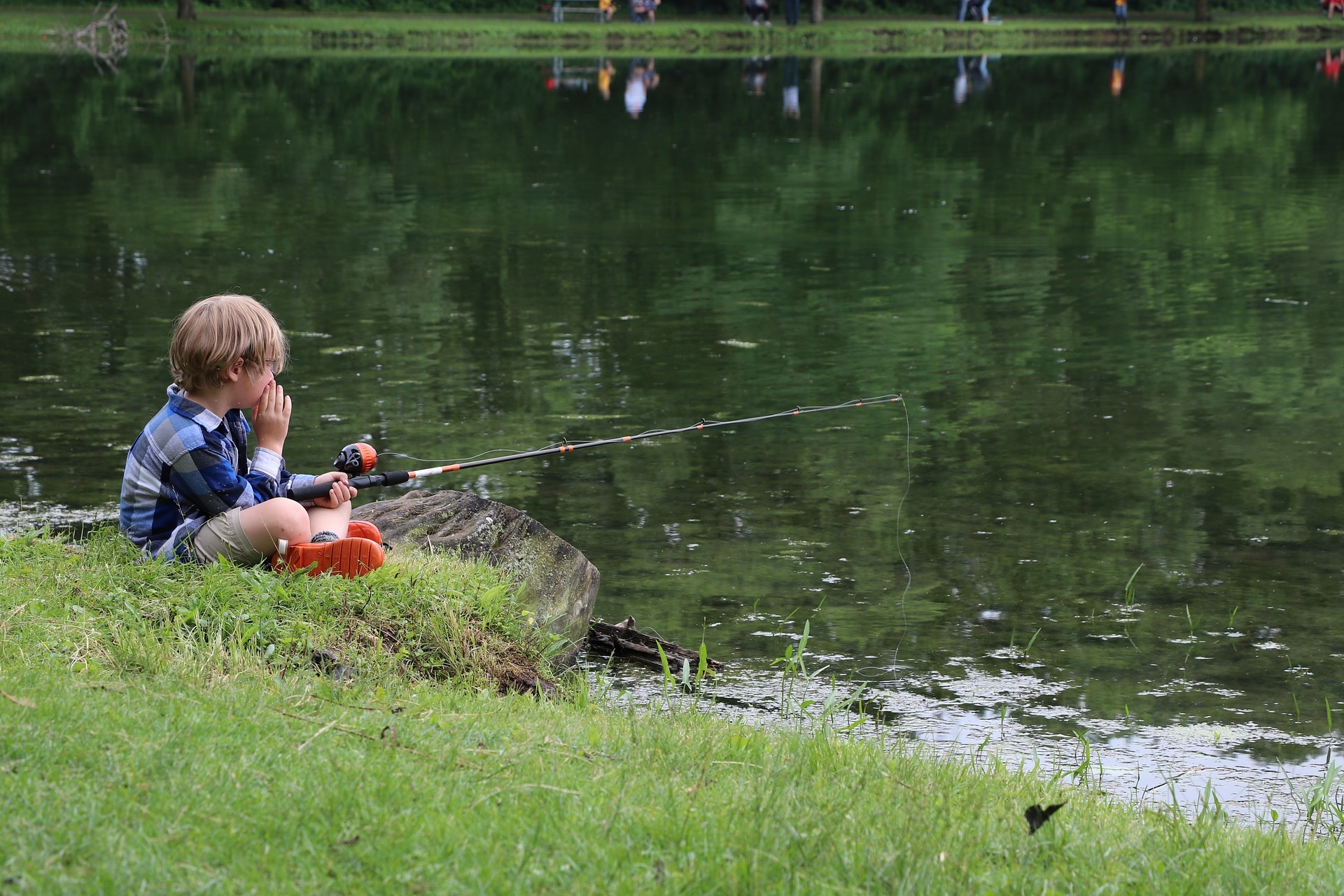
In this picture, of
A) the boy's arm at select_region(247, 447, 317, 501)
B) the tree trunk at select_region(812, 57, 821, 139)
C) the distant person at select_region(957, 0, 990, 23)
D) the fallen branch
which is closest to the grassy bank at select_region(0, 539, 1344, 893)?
the fallen branch

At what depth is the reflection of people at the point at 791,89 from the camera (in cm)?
3047

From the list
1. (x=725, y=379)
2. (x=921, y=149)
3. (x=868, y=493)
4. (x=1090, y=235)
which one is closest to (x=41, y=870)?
(x=868, y=493)

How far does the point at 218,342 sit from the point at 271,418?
1.27 feet

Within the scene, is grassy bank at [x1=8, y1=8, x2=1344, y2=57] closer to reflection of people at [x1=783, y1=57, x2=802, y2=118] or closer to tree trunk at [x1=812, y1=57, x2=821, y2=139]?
reflection of people at [x1=783, y1=57, x2=802, y2=118]

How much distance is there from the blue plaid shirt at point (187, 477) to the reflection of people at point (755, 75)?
99.3 feet

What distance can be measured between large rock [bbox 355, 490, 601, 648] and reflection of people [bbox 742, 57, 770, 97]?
29.4 m

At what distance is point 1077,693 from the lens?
582 centimetres

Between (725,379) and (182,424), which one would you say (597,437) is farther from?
(182,424)

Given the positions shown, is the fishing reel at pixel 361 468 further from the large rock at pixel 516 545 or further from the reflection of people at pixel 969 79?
the reflection of people at pixel 969 79

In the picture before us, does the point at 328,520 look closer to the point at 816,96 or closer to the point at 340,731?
the point at 340,731

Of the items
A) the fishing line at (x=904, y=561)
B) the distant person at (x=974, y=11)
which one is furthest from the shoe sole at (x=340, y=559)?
the distant person at (x=974, y=11)

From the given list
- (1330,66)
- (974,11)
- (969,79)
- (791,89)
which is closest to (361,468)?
(791,89)

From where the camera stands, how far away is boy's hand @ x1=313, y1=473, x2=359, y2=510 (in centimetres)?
531

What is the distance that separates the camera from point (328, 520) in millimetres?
5449
